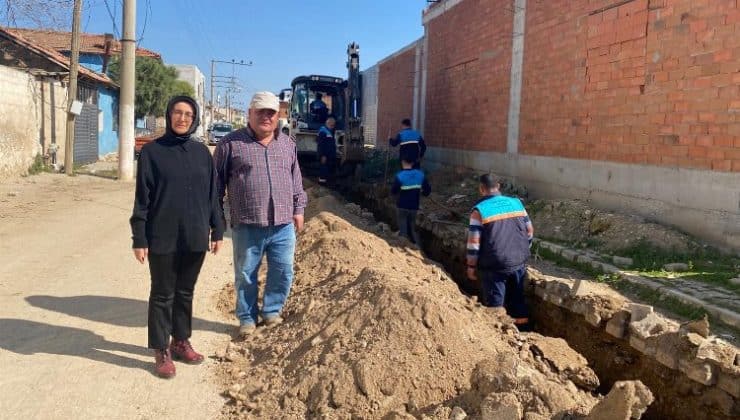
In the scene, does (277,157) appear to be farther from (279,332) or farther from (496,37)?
(496,37)

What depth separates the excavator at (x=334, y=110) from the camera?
14883 mm

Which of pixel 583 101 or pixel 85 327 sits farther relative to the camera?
pixel 583 101

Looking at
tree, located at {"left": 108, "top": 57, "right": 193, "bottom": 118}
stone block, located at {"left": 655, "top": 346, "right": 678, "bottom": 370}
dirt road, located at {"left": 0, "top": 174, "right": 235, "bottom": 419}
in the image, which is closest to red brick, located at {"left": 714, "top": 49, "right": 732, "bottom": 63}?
stone block, located at {"left": 655, "top": 346, "right": 678, "bottom": 370}

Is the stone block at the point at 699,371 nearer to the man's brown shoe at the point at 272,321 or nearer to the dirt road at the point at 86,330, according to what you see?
the man's brown shoe at the point at 272,321

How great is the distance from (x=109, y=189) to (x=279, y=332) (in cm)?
1046

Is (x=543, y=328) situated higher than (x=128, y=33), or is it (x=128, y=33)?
(x=128, y=33)

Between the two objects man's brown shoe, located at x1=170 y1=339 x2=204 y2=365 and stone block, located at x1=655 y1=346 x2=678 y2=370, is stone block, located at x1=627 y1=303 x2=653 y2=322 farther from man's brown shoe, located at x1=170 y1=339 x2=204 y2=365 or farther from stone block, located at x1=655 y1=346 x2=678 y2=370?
man's brown shoe, located at x1=170 y1=339 x2=204 y2=365

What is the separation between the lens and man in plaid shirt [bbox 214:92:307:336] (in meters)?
4.21

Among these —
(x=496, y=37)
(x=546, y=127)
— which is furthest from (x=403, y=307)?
(x=496, y=37)

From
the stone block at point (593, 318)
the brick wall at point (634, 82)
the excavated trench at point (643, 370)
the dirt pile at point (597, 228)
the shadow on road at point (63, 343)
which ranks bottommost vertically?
the excavated trench at point (643, 370)

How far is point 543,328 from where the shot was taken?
5965 millimetres

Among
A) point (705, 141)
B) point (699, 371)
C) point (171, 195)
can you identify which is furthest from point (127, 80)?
point (699, 371)

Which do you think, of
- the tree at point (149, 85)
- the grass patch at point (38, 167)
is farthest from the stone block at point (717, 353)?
the tree at point (149, 85)

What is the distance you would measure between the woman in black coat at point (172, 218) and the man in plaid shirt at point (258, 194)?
0.35 m
